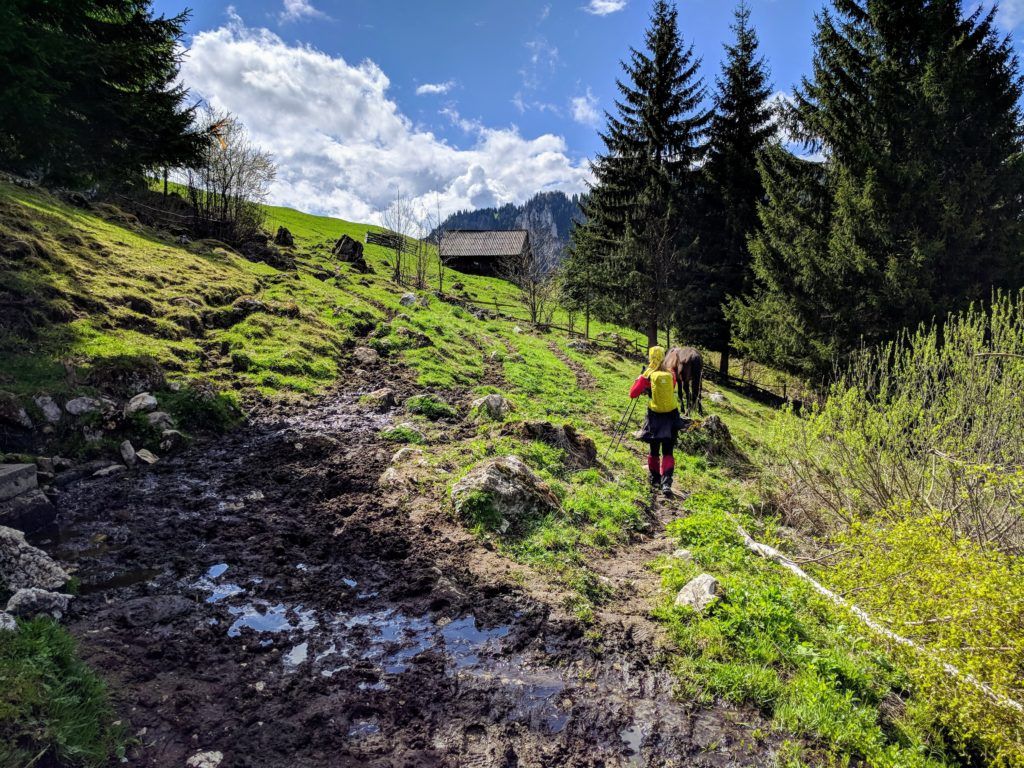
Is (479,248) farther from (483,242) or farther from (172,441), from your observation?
(172,441)

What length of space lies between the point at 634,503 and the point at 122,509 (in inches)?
282

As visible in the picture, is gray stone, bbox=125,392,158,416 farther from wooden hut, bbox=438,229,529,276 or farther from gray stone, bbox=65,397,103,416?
wooden hut, bbox=438,229,529,276

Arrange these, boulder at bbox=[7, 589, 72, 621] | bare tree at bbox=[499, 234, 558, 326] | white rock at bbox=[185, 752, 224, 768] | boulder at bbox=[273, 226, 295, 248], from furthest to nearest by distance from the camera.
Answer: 1. boulder at bbox=[273, 226, 295, 248]
2. bare tree at bbox=[499, 234, 558, 326]
3. boulder at bbox=[7, 589, 72, 621]
4. white rock at bbox=[185, 752, 224, 768]

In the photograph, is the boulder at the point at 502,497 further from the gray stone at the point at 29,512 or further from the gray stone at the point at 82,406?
the gray stone at the point at 82,406

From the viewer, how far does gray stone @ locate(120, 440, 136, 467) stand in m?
7.48

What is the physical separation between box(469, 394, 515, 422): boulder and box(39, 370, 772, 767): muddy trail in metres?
3.85

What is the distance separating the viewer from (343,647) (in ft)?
14.1

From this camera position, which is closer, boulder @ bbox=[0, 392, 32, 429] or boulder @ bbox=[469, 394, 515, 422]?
boulder @ bbox=[0, 392, 32, 429]

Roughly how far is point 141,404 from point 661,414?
29.3 ft

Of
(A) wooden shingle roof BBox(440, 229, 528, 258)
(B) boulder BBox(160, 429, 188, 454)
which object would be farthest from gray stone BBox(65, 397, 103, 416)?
(A) wooden shingle roof BBox(440, 229, 528, 258)

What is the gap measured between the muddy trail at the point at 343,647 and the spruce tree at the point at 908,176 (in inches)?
652

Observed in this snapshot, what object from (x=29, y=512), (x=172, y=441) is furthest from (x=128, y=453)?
(x=29, y=512)

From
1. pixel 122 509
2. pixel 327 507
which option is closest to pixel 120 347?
pixel 122 509

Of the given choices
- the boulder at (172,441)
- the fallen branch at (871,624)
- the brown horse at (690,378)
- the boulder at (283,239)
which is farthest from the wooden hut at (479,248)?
the fallen branch at (871,624)
